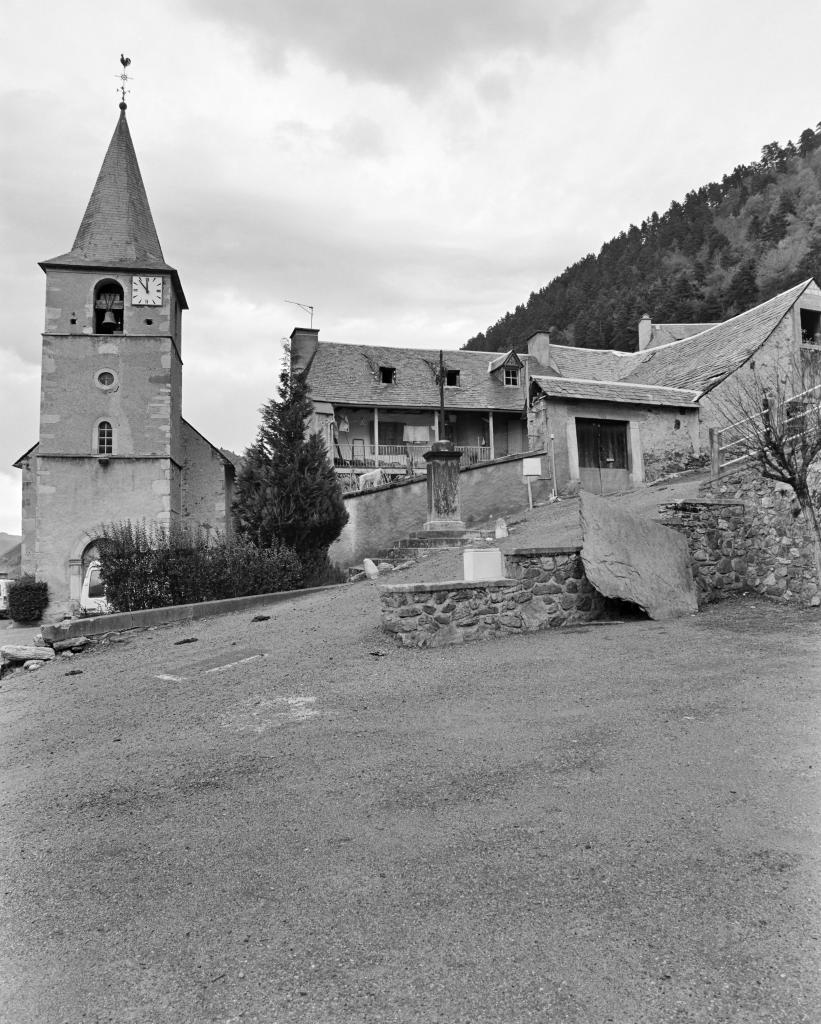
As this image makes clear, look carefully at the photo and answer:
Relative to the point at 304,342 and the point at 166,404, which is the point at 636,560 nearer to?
the point at 166,404

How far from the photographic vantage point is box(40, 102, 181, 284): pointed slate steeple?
84.6ft

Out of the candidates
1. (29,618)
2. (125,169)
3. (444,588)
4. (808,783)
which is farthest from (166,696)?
(125,169)

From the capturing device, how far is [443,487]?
15.3 m

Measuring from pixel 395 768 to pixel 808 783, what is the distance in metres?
2.31

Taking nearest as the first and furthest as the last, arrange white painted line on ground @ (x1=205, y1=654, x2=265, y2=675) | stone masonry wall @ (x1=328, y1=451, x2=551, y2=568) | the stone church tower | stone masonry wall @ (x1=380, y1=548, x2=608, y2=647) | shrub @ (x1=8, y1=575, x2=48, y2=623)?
1. white painted line on ground @ (x1=205, y1=654, x2=265, y2=675)
2. stone masonry wall @ (x1=380, y1=548, x2=608, y2=647)
3. stone masonry wall @ (x1=328, y1=451, x2=551, y2=568)
4. shrub @ (x1=8, y1=575, x2=48, y2=623)
5. the stone church tower

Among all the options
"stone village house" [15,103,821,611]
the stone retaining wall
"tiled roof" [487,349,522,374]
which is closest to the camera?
the stone retaining wall

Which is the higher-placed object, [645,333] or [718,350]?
[645,333]

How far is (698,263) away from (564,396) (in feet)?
177

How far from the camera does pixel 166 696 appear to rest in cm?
667

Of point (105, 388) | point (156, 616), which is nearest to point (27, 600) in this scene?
point (105, 388)

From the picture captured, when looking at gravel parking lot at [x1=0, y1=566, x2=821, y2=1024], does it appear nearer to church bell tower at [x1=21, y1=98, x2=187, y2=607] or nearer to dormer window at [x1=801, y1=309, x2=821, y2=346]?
church bell tower at [x1=21, y1=98, x2=187, y2=607]

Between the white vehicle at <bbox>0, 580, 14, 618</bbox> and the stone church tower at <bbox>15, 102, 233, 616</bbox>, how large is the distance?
0.95 m

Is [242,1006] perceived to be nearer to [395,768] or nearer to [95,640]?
[395,768]

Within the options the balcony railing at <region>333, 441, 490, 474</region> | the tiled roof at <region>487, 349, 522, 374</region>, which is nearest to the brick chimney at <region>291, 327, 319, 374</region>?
the balcony railing at <region>333, 441, 490, 474</region>
